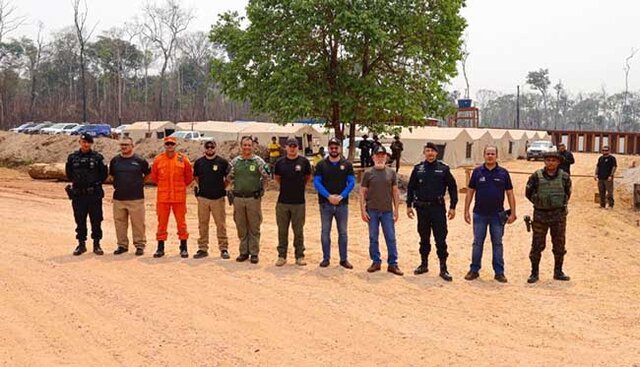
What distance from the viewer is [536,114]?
126 m

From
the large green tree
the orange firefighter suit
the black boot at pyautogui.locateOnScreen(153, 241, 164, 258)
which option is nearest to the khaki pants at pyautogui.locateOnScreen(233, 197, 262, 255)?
the orange firefighter suit

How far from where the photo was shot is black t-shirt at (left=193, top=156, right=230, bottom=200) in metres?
8.82

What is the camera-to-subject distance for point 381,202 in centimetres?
823

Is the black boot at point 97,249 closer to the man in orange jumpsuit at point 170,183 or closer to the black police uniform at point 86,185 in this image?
the black police uniform at point 86,185

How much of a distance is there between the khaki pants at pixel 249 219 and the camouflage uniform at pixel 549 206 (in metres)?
3.54

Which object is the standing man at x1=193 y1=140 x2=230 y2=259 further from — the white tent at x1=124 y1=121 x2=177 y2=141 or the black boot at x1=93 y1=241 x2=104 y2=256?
the white tent at x1=124 y1=121 x2=177 y2=141

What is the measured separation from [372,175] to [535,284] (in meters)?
2.46

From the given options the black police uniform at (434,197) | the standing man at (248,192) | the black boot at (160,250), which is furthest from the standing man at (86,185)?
the black police uniform at (434,197)

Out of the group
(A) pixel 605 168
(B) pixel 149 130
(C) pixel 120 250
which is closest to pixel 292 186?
(C) pixel 120 250

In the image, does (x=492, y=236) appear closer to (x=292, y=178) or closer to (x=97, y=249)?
(x=292, y=178)

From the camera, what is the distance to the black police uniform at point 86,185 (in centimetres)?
891

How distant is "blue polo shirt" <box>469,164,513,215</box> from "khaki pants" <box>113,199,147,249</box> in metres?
→ 4.58

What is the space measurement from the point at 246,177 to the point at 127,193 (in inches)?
69.8

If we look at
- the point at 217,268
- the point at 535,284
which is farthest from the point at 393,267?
the point at 217,268
